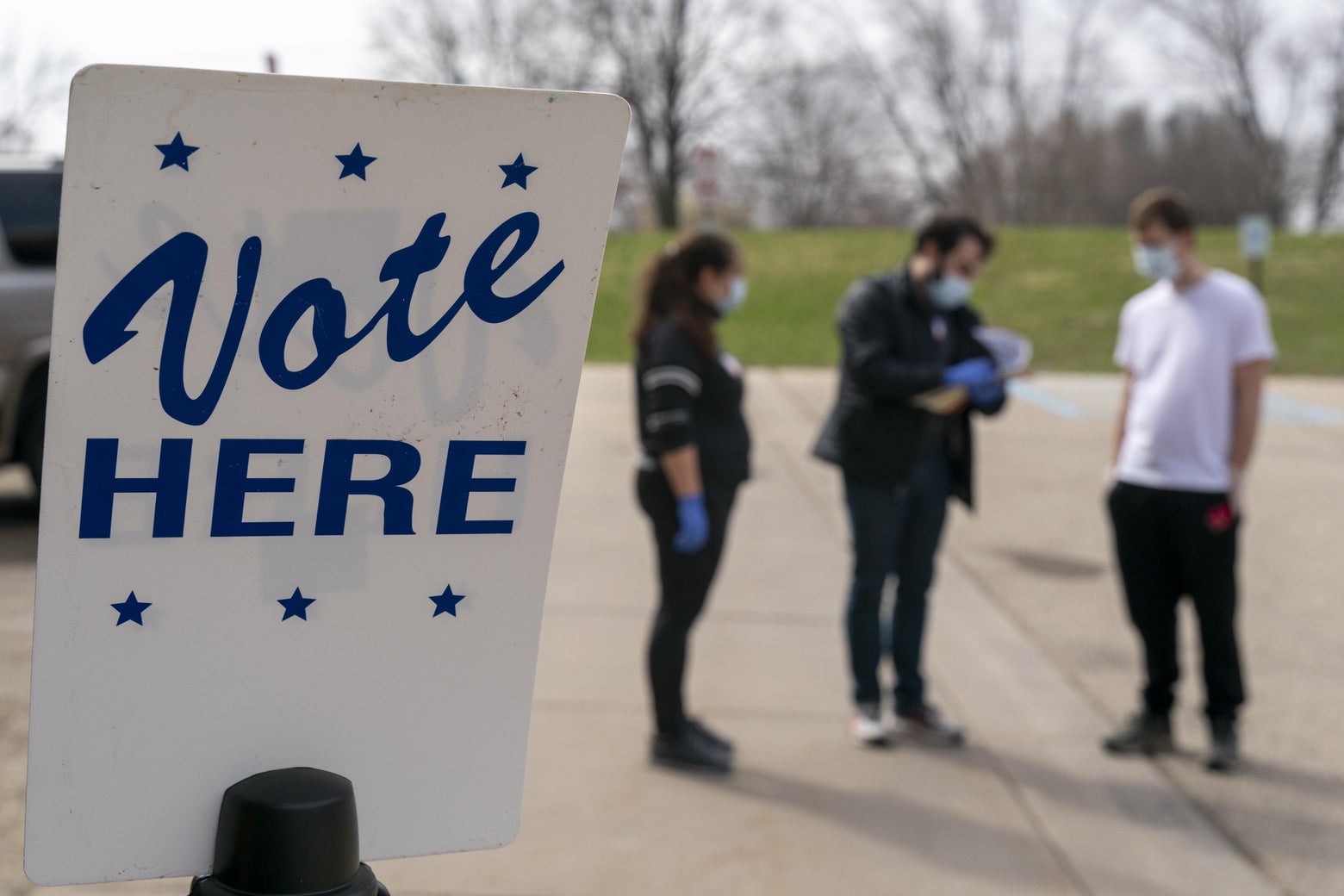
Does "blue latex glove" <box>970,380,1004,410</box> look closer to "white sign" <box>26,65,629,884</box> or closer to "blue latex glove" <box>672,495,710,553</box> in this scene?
"blue latex glove" <box>672,495,710,553</box>

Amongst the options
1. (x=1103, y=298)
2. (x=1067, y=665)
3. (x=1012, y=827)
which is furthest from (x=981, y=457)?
(x=1103, y=298)

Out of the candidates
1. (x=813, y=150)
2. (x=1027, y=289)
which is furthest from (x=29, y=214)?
(x=813, y=150)

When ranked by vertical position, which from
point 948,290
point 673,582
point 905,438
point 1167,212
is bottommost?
point 673,582

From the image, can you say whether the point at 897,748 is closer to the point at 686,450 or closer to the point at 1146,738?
the point at 1146,738

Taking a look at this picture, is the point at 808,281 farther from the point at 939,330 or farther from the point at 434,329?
the point at 434,329

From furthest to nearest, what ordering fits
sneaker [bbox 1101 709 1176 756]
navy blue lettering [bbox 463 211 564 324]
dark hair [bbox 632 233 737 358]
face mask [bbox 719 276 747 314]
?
sneaker [bbox 1101 709 1176 756] → face mask [bbox 719 276 747 314] → dark hair [bbox 632 233 737 358] → navy blue lettering [bbox 463 211 564 324]

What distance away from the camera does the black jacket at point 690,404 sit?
13.2 ft

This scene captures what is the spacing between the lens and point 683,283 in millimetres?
4176

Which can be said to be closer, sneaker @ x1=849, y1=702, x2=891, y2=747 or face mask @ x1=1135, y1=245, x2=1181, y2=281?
face mask @ x1=1135, y1=245, x2=1181, y2=281

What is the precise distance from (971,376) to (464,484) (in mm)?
3289

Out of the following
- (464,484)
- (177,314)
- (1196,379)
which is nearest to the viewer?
(177,314)

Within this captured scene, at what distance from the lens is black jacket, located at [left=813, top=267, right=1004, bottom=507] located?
4328mm

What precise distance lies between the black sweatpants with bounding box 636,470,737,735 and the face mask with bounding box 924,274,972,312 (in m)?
1.01

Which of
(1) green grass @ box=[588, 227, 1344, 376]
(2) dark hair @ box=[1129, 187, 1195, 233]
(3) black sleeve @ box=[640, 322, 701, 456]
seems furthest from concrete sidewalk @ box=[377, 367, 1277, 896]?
(1) green grass @ box=[588, 227, 1344, 376]
